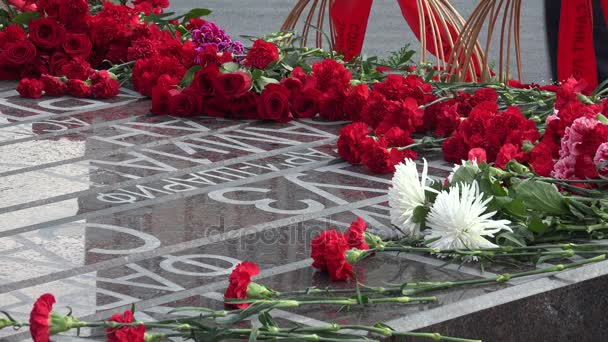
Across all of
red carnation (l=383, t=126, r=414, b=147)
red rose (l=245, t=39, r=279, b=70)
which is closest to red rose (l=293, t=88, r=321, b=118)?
red rose (l=245, t=39, r=279, b=70)

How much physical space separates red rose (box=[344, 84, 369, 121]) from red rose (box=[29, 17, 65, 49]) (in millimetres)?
1096

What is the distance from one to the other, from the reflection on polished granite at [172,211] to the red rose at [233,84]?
0.31 feet

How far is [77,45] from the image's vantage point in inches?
147

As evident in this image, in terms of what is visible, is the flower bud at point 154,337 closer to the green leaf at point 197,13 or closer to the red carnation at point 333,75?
the red carnation at point 333,75

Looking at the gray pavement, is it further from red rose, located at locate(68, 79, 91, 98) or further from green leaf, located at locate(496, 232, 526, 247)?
green leaf, located at locate(496, 232, 526, 247)

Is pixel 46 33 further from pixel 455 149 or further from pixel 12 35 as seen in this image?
pixel 455 149

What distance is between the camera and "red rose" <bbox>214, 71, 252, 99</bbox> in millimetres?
3244

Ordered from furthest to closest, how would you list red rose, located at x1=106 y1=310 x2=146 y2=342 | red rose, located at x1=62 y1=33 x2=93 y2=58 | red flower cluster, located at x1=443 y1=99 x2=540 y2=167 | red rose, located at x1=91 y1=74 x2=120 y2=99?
red rose, located at x1=62 y1=33 x2=93 y2=58 → red rose, located at x1=91 y1=74 x2=120 y2=99 → red flower cluster, located at x1=443 y1=99 x2=540 y2=167 → red rose, located at x1=106 y1=310 x2=146 y2=342

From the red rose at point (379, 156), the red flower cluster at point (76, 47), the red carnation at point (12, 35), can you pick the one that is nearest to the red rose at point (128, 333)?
the red rose at point (379, 156)

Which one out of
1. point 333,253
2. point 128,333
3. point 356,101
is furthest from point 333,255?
point 356,101

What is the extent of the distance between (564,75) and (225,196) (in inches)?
59.3

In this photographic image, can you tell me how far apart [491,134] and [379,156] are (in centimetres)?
28

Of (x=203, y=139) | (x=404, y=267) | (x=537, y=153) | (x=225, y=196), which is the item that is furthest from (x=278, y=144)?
(x=404, y=267)

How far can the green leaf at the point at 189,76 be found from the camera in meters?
3.36
